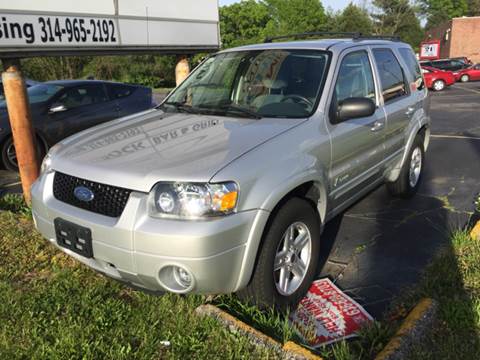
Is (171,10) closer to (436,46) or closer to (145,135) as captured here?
(145,135)

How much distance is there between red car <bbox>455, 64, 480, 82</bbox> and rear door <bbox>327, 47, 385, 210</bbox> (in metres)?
28.2

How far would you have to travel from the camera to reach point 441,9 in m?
91.8

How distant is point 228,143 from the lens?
9.76 ft

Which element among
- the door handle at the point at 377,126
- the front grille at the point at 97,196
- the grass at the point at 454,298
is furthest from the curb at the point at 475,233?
the front grille at the point at 97,196

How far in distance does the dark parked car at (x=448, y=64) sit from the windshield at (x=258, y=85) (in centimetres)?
2579

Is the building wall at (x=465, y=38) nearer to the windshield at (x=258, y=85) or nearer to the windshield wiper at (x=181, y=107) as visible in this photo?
the windshield at (x=258, y=85)

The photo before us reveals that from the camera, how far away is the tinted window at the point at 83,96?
25.7 feet

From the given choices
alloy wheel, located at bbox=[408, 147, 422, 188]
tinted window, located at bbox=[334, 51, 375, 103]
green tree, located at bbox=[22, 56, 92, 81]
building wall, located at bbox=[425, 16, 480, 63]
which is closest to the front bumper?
tinted window, located at bbox=[334, 51, 375, 103]

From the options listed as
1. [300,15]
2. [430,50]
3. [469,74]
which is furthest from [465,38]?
[300,15]

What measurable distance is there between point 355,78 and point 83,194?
98.4 inches

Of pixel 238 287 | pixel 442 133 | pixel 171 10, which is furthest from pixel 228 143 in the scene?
pixel 442 133

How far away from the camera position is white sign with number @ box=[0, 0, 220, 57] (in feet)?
14.1

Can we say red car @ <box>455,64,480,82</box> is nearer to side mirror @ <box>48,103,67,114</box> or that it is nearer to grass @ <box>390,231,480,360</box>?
side mirror @ <box>48,103,67,114</box>

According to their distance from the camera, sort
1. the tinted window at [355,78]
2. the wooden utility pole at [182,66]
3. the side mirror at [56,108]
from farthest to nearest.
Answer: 1. the side mirror at [56,108]
2. the wooden utility pole at [182,66]
3. the tinted window at [355,78]
